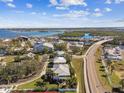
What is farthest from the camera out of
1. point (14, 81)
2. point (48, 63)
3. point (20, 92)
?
point (48, 63)

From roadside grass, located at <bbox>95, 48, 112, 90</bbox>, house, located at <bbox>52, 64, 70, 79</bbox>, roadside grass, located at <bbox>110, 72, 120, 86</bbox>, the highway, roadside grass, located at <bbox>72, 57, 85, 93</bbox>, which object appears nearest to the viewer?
the highway

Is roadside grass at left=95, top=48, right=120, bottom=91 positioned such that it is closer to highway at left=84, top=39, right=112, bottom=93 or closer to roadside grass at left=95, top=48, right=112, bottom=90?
roadside grass at left=95, top=48, right=112, bottom=90

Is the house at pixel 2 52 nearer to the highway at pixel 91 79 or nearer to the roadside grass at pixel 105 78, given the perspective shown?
the highway at pixel 91 79

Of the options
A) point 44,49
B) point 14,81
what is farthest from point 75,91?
point 44,49

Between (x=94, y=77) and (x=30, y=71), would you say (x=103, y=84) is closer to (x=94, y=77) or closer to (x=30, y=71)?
(x=94, y=77)

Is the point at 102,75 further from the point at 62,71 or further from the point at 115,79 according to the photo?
the point at 62,71

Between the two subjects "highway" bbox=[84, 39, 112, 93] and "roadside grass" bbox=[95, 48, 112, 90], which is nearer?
"highway" bbox=[84, 39, 112, 93]

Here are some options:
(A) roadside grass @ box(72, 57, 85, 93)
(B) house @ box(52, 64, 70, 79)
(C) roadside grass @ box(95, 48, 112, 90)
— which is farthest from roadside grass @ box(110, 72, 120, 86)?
(B) house @ box(52, 64, 70, 79)

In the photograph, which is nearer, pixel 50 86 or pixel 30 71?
pixel 50 86

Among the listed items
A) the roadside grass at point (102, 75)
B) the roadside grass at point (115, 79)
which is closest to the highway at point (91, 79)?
the roadside grass at point (102, 75)
